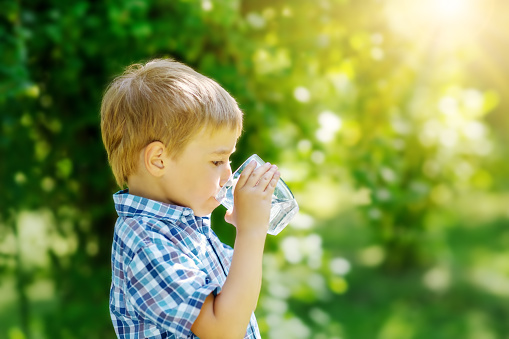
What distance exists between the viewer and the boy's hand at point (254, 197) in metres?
1.14

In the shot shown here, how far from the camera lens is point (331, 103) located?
2498mm

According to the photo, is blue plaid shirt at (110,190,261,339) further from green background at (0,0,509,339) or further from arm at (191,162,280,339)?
green background at (0,0,509,339)

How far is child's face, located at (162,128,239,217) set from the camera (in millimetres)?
1165

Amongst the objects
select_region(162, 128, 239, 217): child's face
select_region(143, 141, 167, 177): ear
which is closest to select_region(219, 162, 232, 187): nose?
select_region(162, 128, 239, 217): child's face

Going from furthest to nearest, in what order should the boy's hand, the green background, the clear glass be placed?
the green background → the clear glass → the boy's hand

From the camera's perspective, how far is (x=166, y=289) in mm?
1041

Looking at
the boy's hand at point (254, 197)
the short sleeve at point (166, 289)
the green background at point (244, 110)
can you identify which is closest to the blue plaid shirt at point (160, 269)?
the short sleeve at point (166, 289)

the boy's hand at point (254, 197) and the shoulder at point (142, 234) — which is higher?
the boy's hand at point (254, 197)

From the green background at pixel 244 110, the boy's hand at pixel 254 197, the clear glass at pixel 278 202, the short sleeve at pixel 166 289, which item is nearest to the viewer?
the short sleeve at pixel 166 289

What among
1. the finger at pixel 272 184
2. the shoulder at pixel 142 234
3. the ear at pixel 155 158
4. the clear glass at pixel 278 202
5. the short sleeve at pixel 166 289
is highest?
the clear glass at pixel 278 202

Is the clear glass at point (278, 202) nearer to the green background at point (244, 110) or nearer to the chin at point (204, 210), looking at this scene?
the chin at point (204, 210)

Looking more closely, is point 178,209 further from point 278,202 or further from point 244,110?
point 244,110

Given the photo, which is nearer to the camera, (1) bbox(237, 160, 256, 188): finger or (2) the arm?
(2) the arm

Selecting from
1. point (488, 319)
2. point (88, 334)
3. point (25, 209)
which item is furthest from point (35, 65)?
point (488, 319)
